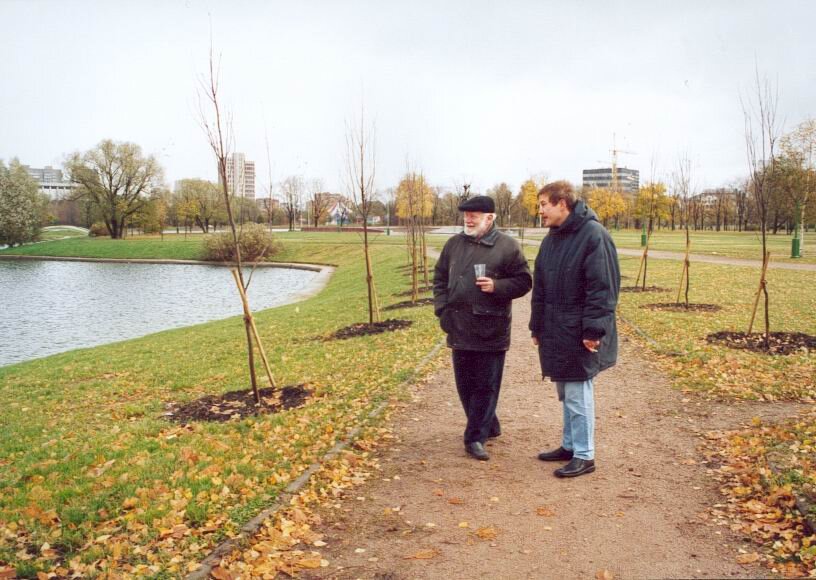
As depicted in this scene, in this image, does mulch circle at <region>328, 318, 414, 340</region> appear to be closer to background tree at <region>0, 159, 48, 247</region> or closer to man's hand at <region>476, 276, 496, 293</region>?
man's hand at <region>476, 276, 496, 293</region>

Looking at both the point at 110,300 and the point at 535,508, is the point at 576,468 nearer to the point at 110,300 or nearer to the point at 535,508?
the point at 535,508

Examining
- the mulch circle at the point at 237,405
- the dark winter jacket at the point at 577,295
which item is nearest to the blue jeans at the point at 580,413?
the dark winter jacket at the point at 577,295

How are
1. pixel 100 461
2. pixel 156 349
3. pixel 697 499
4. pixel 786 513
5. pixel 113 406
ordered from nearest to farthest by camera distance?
pixel 786 513 → pixel 697 499 → pixel 100 461 → pixel 113 406 → pixel 156 349

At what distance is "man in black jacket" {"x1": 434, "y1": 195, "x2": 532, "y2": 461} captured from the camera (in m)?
5.23

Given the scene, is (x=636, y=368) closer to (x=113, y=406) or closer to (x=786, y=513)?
(x=786, y=513)

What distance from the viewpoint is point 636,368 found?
910 cm

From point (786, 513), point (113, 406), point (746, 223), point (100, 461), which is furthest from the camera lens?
point (746, 223)

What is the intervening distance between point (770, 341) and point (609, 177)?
5666 inches

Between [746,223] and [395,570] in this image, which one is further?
[746,223]

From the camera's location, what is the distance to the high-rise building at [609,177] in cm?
12742

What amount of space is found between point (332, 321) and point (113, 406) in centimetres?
746

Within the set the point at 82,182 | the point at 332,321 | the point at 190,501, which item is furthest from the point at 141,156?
the point at 190,501

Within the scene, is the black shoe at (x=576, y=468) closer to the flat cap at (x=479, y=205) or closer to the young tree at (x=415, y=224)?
the flat cap at (x=479, y=205)

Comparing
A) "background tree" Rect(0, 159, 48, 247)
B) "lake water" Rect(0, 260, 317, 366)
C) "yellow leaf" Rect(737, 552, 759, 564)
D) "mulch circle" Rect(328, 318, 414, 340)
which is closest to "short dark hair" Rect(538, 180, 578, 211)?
"yellow leaf" Rect(737, 552, 759, 564)
